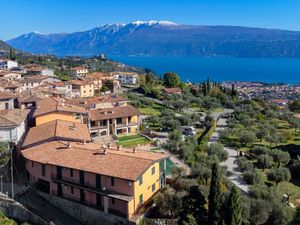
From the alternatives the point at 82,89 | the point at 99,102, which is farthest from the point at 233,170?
the point at 82,89

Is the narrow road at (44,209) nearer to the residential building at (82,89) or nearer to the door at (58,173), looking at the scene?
the door at (58,173)

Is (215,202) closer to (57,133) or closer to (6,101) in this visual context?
(57,133)

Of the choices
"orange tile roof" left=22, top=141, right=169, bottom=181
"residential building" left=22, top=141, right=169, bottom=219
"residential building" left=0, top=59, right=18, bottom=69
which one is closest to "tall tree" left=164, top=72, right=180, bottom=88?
"residential building" left=0, top=59, right=18, bottom=69

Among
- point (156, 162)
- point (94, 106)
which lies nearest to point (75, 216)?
point (156, 162)

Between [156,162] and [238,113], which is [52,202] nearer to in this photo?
[156,162]

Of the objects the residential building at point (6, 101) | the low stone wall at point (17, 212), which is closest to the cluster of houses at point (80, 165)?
the low stone wall at point (17, 212)
